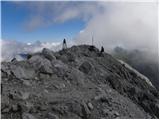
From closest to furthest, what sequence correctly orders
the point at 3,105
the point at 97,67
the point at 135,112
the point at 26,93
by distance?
1. the point at 3,105
2. the point at 26,93
3. the point at 135,112
4. the point at 97,67

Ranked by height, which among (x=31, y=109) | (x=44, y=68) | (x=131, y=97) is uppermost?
(x=44, y=68)

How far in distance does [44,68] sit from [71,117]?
4.77m

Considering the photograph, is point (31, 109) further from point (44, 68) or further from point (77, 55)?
point (77, 55)

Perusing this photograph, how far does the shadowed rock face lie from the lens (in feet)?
54.1

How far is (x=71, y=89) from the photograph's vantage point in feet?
62.3

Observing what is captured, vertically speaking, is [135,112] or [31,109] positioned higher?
[31,109]

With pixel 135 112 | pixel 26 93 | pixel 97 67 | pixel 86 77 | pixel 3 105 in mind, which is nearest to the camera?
pixel 3 105

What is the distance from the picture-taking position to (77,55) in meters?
25.1

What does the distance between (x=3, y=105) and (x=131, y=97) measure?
10.1m

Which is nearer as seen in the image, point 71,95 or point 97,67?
point 71,95

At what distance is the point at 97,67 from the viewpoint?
23797 millimetres

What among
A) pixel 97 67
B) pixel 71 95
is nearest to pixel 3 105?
pixel 71 95

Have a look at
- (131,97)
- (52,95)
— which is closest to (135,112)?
(131,97)

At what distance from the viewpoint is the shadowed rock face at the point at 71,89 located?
54.1ft
